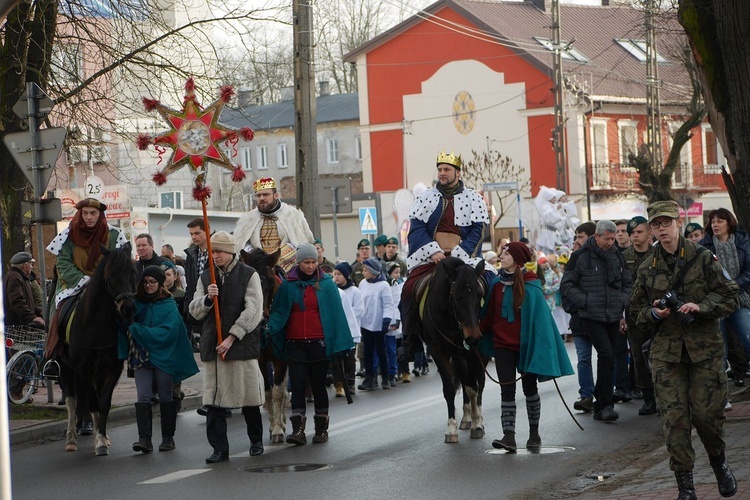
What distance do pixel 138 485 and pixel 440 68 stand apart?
2001 inches

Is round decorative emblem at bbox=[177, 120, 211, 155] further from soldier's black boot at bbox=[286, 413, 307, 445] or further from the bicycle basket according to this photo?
the bicycle basket

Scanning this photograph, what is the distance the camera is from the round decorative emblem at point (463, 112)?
58.6 metres

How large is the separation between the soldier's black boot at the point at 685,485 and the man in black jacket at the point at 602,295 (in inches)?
204

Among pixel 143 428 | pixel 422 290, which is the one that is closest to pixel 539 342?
pixel 422 290

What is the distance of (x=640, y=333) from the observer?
1393 cm

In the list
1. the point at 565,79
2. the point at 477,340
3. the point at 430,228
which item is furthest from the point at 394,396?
the point at 565,79

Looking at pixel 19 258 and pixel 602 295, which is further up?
pixel 19 258

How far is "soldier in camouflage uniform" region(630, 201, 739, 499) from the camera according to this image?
27.4 feet

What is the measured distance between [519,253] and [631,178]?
159 ft

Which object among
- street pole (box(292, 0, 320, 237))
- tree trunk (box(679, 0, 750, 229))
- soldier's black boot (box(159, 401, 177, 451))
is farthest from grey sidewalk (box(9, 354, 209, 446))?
tree trunk (box(679, 0, 750, 229))

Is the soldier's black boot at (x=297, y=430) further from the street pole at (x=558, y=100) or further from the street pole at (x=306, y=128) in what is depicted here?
the street pole at (x=558, y=100)

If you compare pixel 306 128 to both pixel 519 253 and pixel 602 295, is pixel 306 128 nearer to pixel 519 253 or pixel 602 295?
pixel 602 295

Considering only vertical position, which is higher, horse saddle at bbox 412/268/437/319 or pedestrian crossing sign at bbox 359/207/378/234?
pedestrian crossing sign at bbox 359/207/378/234

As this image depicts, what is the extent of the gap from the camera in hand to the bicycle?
9.36 meters
